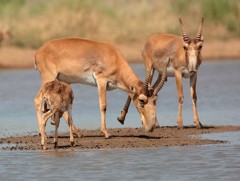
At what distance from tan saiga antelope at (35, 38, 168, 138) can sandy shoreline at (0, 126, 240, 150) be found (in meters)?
0.51

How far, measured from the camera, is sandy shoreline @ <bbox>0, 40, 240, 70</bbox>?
3422cm

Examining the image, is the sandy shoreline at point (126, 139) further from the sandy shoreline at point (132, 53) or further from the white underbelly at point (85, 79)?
the sandy shoreline at point (132, 53)

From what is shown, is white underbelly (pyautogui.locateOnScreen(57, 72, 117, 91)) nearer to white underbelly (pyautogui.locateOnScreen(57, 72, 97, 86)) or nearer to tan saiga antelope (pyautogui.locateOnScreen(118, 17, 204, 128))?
white underbelly (pyautogui.locateOnScreen(57, 72, 97, 86))

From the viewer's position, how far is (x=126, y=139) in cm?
1747

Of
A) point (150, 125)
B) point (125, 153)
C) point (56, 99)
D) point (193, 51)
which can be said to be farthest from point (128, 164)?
point (193, 51)

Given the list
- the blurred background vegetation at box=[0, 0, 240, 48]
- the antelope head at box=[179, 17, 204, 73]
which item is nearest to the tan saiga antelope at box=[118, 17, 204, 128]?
the antelope head at box=[179, 17, 204, 73]

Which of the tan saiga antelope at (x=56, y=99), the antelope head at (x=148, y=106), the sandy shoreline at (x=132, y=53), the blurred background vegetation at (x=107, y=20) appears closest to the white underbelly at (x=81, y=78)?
the antelope head at (x=148, y=106)

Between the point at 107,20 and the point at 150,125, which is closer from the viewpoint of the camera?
the point at 150,125

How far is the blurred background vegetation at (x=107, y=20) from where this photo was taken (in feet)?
123

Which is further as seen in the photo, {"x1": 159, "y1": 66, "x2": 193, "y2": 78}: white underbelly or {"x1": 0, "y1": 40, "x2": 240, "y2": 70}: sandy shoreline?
{"x1": 0, "y1": 40, "x2": 240, "y2": 70}: sandy shoreline

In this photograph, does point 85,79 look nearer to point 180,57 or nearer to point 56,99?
point 56,99

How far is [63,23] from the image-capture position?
3878cm

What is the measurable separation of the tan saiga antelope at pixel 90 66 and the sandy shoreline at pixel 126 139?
1.66 ft

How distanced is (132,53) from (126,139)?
1896cm
